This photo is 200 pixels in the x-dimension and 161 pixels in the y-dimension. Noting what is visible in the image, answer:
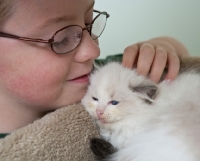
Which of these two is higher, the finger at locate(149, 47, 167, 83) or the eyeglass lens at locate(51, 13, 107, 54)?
the eyeglass lens at locate(51, 13, 107, 54)

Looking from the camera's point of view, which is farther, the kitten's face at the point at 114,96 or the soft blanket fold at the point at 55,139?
the kitten's face at the point at 114,96

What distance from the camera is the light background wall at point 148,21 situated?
1.89 metres

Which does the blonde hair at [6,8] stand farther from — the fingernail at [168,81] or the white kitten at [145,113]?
the fingernail at [168,81]

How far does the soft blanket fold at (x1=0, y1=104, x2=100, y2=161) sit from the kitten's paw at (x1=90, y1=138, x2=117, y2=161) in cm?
3

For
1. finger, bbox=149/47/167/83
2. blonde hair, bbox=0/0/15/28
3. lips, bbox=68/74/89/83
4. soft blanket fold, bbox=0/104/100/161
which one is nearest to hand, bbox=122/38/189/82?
finger, bbox=149/47/167/83

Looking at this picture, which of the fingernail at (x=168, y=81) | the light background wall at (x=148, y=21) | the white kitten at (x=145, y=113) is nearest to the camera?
Result: the white kitten at (x=145, y=113)

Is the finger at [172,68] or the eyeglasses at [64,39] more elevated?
the eyeglasses at [64,39]

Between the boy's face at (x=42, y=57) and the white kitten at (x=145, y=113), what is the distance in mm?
100

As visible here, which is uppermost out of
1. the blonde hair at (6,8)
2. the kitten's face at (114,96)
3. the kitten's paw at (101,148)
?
the blonde hair at (6,8)

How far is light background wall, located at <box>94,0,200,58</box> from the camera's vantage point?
189 centimetres

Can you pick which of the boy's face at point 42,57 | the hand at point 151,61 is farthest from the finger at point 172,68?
the boy's face at point 42,57

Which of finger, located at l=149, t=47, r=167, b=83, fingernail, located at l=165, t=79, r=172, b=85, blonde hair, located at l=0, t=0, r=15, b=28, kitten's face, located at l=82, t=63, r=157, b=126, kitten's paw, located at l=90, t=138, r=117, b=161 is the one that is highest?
blonde hair, located at l=0, t=0, r=15, b=28

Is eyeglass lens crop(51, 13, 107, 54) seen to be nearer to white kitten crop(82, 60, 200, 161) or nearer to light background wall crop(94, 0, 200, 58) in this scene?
white kitten crop(82, 60, 200, 161)

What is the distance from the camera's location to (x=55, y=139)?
30.6 inches
